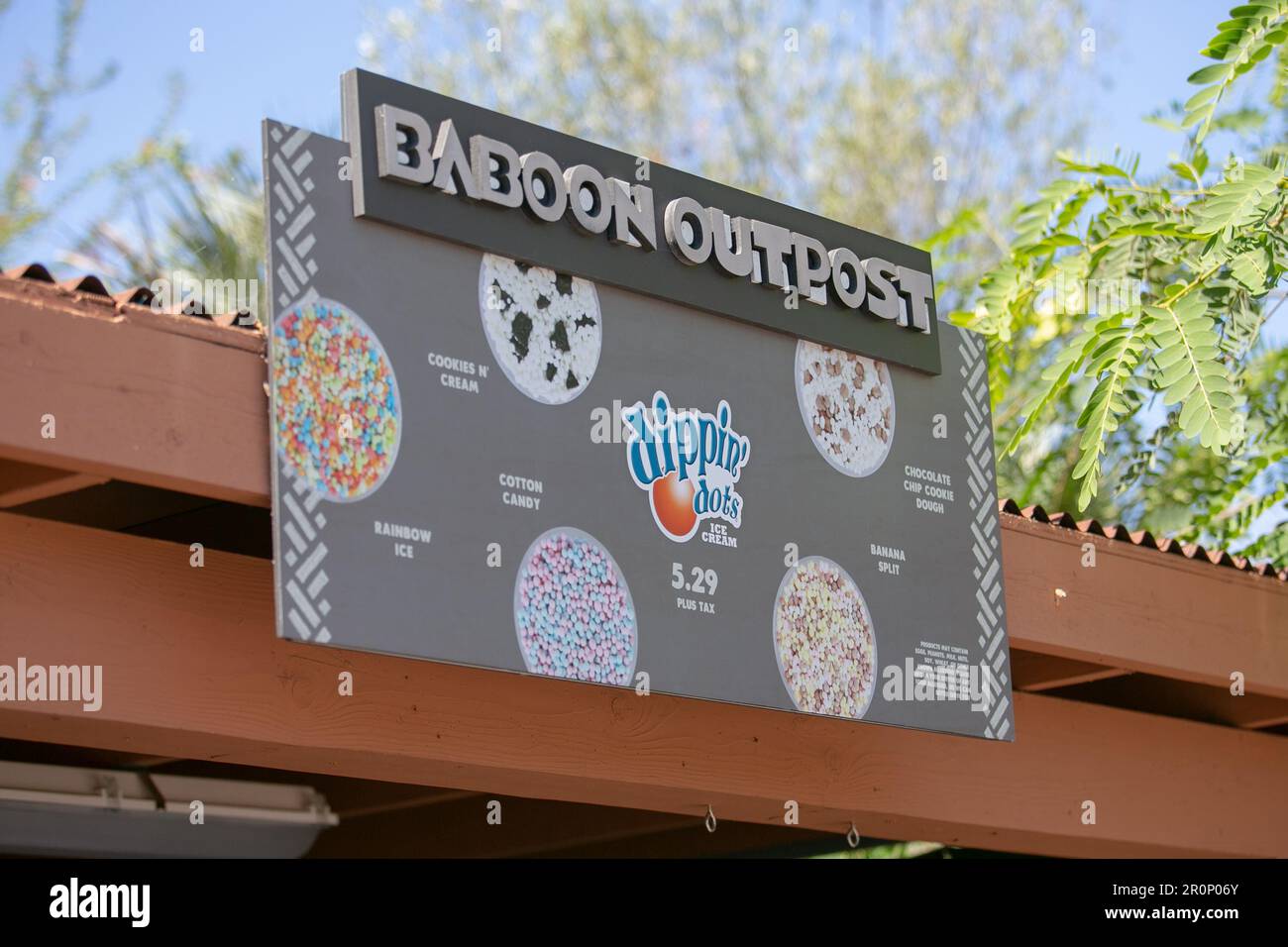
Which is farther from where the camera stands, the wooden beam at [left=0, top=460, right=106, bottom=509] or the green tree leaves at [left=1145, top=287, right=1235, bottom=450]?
the green tree leaves at [left=1145, top=287, right=1235, bottom=450]

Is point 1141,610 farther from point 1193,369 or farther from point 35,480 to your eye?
point 35,480

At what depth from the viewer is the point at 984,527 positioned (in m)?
5.27

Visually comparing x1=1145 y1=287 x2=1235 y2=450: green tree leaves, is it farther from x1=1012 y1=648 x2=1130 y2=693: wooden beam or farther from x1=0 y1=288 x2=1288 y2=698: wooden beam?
x1=0 y1=288 x2=1288 y2=698: wooden beam

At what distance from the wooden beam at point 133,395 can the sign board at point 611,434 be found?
0.33ft

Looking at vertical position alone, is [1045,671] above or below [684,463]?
below

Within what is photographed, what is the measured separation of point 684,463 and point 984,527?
127 centimetres

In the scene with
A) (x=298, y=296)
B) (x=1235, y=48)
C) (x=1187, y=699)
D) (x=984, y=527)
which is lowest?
(x=1187, y=699)

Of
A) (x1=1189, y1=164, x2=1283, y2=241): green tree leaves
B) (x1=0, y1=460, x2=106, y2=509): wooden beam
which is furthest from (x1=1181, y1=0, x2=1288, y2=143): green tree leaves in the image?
(x1=0, y1=460, x2=106, y2=509): wooden beam

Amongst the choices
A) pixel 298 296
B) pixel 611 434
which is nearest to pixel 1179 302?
pixel 611 434

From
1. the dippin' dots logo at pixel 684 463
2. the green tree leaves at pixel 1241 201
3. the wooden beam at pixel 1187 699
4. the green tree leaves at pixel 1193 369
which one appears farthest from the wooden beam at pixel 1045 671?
the dippin' dots logo at pixel 684 463

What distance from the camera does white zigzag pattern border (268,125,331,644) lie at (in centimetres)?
352

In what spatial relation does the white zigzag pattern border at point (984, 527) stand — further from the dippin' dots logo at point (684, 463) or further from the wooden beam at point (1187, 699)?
the wooden beam at point (1187, 699)
